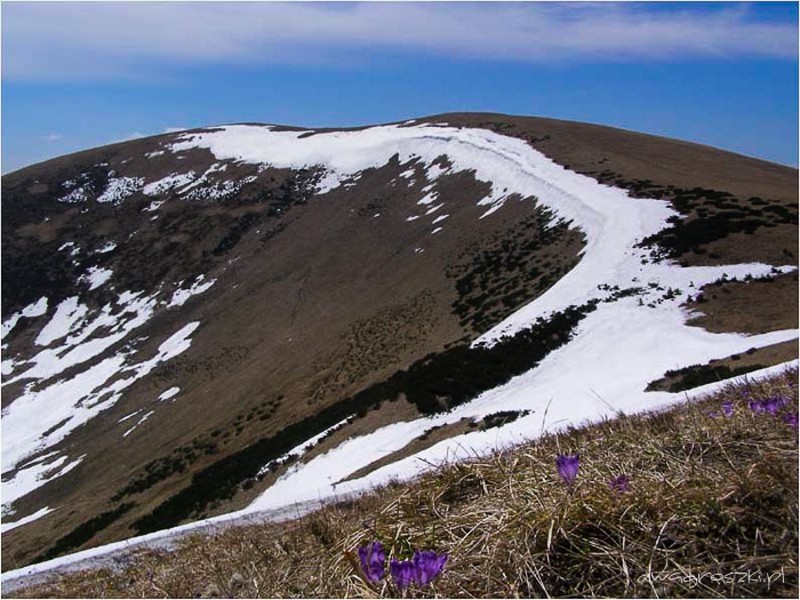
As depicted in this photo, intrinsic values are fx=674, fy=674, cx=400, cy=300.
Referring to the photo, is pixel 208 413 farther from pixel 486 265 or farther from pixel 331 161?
pixel 331 161

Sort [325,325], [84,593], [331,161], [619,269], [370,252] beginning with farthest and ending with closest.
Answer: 1. [331,161]
2. [370,252]
3. [325,325]
4. [619,269]
5. [84,593]

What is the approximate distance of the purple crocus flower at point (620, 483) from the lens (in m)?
3.04

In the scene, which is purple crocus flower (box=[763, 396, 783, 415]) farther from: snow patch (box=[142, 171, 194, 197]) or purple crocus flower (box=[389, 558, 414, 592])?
snow patch (box=[142, 171, 194, 197])

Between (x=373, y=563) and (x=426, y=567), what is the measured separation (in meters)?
0.36

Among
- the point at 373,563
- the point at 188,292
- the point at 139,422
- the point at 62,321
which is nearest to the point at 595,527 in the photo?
the point at 373,563

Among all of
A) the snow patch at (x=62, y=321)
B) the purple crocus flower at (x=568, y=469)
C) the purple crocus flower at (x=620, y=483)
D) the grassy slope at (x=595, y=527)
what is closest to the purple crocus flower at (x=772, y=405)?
the grassy slope at (x=595, y=527)

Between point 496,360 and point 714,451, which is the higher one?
point 714,451

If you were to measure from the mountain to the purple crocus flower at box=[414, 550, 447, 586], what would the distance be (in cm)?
320

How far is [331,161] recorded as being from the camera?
87.6 m

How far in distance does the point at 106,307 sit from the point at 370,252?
3601cm

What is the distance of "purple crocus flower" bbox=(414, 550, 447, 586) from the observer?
256 cm

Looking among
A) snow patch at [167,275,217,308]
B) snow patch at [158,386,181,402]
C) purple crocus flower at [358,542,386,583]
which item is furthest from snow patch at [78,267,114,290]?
purple crocus flower at [358,542,386,583]

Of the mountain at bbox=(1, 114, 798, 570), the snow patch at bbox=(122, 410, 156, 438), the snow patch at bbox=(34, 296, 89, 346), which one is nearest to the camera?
the mountain at bbox=(1, 114, 798, 570)

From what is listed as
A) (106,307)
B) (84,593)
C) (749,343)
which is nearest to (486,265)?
(749,343)
